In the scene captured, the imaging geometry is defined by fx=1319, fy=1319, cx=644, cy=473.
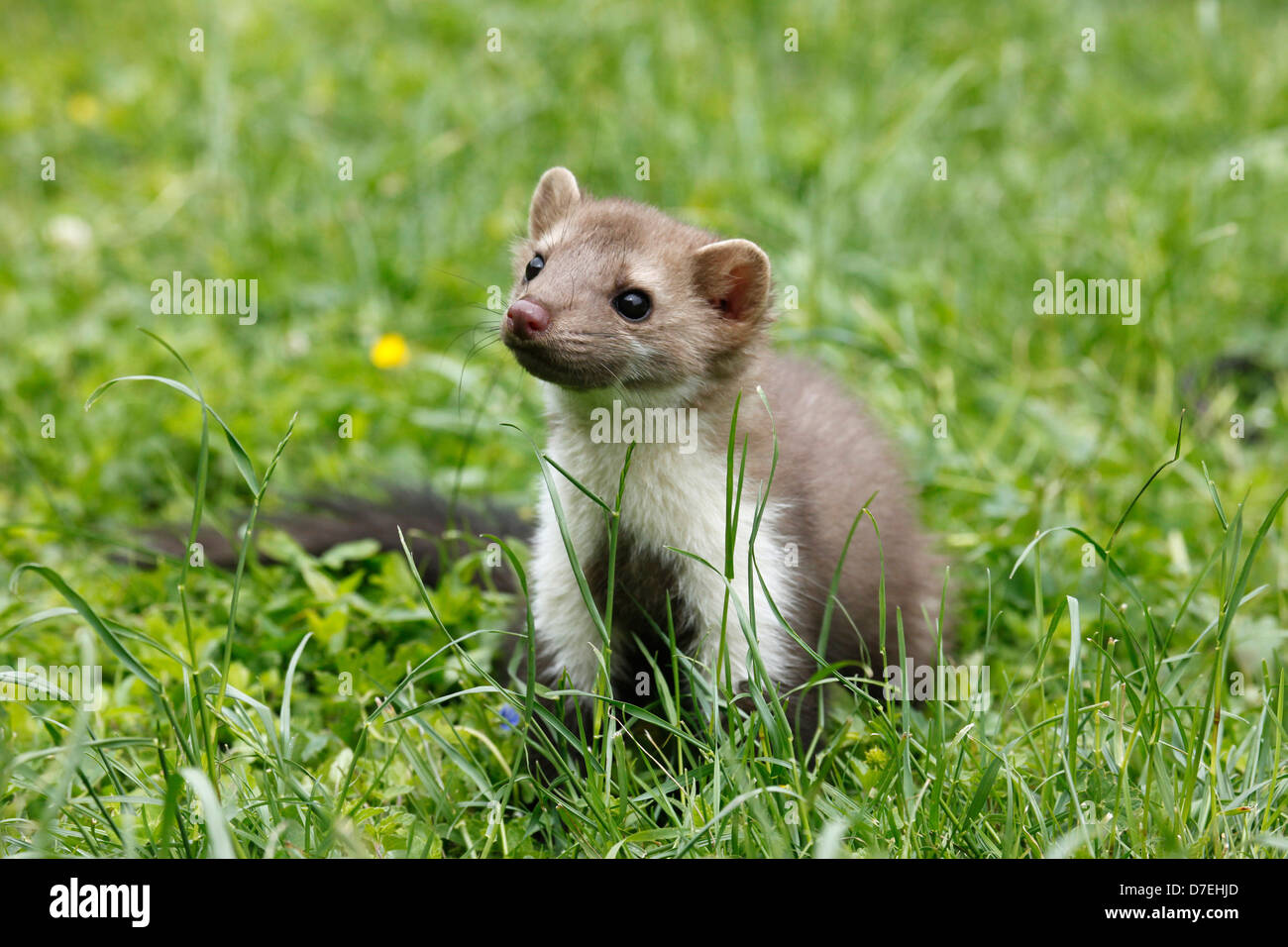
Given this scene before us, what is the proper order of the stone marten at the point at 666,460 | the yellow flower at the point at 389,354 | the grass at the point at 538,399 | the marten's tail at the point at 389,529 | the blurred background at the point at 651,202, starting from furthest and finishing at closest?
the yellow flower at the point at 389,354 < the blurred background at the point at 651,202 < the marten's tail at the point at 389,529 < the stone marten at the point at 666,460 < the grass at the point at 538,399

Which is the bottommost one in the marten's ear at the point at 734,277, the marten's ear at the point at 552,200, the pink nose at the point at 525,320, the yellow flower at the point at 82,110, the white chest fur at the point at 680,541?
the white chest fur at the point at 680,541

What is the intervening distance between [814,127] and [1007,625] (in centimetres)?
413

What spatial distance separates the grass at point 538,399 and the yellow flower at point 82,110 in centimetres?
3

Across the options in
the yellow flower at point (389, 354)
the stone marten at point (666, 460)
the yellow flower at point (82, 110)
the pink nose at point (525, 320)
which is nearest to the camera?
the pink nose at point (525, 320)

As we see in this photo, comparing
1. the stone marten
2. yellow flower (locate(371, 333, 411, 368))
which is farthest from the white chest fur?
yellow flower (locate(371, 333, 411, 368))

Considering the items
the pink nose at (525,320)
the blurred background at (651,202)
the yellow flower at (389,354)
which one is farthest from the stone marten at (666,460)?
the yellow flower at (389,354)

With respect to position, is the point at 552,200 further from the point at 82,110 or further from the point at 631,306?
the point at 82,110

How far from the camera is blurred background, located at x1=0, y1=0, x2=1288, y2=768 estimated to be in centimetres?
553

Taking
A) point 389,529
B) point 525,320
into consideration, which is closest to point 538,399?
point 389,529

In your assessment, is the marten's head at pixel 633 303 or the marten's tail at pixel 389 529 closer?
the marten's head at pixel 633 303

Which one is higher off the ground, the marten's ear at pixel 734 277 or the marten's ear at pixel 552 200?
the marten's ear at pixel 552 200

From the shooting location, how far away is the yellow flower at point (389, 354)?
20.5 ft

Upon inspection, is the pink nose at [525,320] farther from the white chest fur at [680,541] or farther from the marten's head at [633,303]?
the white chest fur at [680,541]
